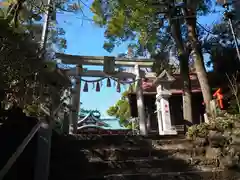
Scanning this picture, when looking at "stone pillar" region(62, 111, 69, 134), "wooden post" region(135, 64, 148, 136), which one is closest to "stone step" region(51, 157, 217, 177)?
"stone pillar" region(62, 111, 69, 134)

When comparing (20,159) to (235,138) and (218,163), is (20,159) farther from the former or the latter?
(235,138)

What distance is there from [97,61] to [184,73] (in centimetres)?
377

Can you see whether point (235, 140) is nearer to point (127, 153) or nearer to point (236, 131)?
point (236, 131)

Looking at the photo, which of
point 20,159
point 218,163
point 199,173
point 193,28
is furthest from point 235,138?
point 193,28

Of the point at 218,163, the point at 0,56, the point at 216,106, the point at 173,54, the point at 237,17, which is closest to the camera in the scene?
the point at 0,56

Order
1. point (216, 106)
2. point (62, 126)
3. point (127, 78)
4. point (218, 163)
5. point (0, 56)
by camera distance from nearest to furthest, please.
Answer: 1. point (0, 56)
2. point (218, 163)
3. point (216, 106)
4. point (62, 126)
5. point (127, 78)

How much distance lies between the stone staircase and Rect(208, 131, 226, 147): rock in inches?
14.2

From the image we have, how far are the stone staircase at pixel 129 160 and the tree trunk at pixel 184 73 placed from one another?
3332mm

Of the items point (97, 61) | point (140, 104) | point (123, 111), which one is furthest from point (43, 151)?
point (123, 111)

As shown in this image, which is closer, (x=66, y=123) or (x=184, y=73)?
(x=66, y=123)

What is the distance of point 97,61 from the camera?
11.0 m

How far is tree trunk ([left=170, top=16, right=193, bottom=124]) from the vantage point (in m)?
9.87

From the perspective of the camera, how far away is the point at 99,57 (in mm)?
11008

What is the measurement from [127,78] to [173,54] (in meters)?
2.84
